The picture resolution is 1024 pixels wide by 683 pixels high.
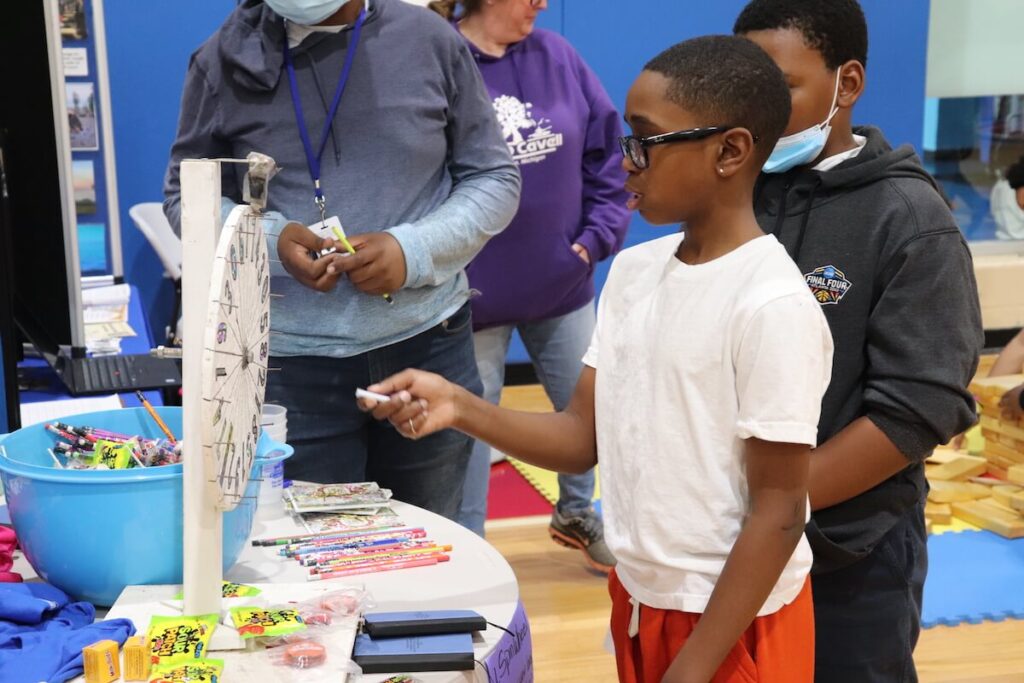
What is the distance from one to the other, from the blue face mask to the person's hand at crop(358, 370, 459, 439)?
737 mm

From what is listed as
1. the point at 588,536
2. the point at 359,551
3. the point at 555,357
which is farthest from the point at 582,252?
the point at 359,551

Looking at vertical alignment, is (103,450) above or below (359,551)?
above

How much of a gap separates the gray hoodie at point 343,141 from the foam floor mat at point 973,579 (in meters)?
1.82

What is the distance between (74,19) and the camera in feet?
14.0

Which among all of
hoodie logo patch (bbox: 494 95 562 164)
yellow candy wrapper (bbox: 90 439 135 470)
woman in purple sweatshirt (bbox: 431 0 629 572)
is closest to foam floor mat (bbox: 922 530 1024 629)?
woman in purple sweatshirt (bbox: 431 0 629 572)

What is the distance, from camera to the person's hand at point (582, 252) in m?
3.08

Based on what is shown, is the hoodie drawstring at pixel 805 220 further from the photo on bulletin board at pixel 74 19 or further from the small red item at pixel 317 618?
the photo on bulletin board at pixel 74 19

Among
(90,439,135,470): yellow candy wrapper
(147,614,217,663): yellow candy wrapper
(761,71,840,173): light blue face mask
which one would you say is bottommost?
(147,614,217,663): yellow candy wrapper

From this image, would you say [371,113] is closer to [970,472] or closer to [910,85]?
[970,472]

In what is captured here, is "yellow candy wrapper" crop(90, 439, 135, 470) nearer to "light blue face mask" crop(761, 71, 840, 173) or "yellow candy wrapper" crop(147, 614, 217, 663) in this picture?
"yellow candy wrapper" crop(147, 614, 217, 663)

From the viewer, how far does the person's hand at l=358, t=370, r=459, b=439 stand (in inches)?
53.5

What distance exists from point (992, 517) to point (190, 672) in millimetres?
3114

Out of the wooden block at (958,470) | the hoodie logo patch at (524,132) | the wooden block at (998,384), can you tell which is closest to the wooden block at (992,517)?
the wooden block at (958,470)

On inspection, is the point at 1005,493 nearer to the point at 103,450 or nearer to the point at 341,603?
the point at 341,603
